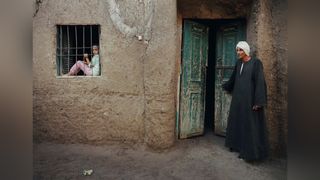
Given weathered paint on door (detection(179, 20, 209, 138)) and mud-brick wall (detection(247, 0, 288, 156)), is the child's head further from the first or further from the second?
mud-brick wall (detection(247, 0, 288, 156))

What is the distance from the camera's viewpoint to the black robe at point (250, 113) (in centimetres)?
437

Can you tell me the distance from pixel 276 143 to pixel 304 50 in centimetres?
347

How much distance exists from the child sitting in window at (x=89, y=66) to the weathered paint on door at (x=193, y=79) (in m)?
1.54

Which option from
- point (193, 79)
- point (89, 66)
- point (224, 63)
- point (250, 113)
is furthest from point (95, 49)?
point (250, 113)

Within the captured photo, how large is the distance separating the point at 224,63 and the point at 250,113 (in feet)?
4.58

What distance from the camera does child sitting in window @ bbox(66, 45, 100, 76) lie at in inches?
203

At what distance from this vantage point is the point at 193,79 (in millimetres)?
5453

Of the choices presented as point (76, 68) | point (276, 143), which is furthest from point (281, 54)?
point (76, 68)

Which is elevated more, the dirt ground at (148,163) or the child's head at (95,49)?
the child's head at (95,49)

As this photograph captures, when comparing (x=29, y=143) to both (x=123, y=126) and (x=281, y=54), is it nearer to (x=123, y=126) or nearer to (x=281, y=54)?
(x=123, y=126)

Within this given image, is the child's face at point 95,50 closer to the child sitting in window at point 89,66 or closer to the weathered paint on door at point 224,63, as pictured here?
the child sitting in window at point 89,66

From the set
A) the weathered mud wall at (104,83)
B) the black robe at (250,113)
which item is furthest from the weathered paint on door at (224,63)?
the weathered mud wall at (104,83)

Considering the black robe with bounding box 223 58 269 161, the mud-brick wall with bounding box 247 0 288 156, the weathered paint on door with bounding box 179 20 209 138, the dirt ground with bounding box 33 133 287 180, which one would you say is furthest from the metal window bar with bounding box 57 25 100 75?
the mud-brick wall with bounding box 247 0 288 156

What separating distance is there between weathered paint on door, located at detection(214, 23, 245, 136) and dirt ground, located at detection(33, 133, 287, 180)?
56cm
